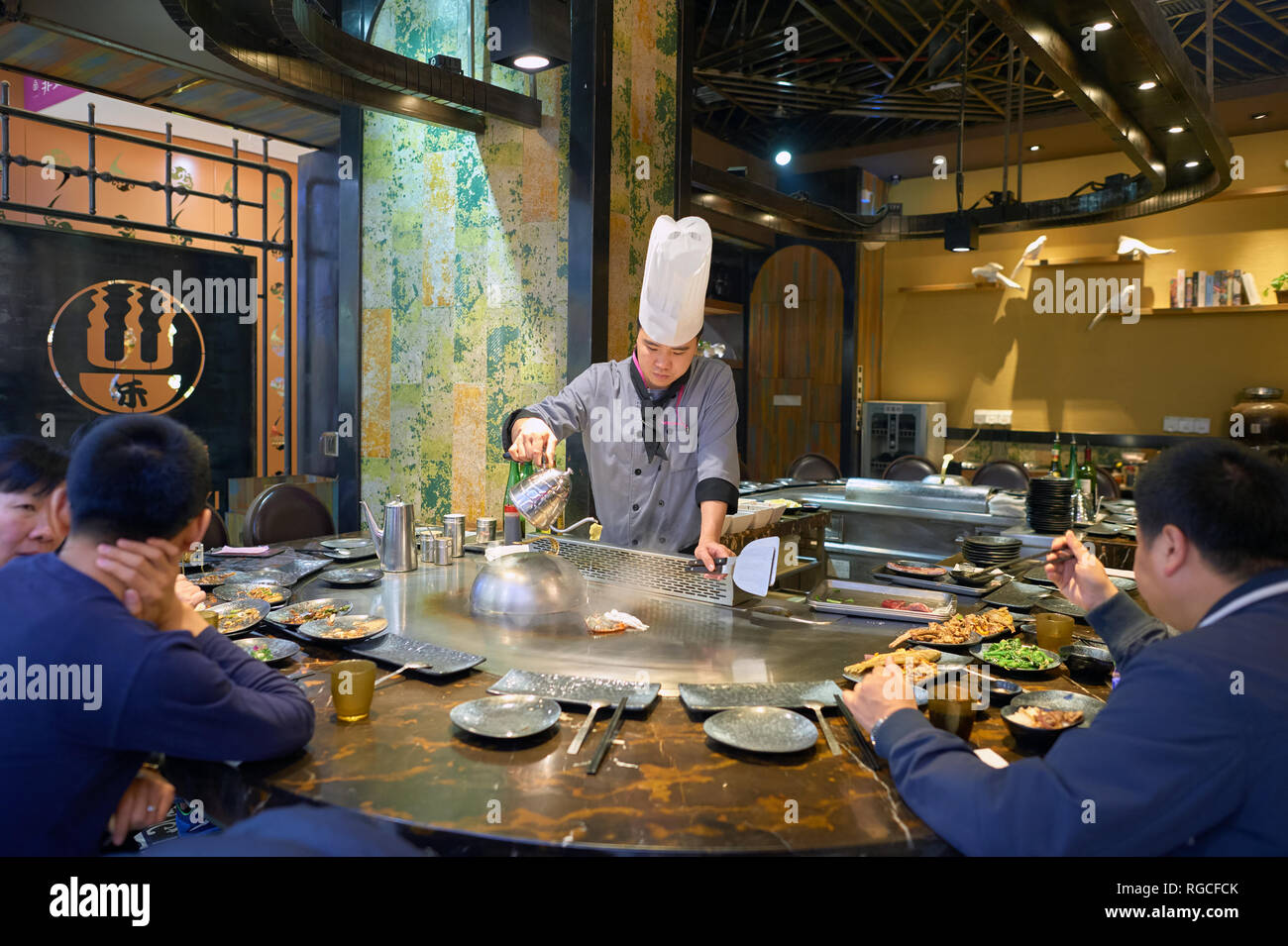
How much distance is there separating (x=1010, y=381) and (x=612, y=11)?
6.19 metres

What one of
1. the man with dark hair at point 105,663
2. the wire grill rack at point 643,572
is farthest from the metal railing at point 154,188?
the man with dark hair at point 105,663

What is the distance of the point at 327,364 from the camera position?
5.86 meters

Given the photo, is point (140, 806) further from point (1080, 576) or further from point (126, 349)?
point (126, 349)

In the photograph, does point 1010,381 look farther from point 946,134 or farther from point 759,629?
point 759,629

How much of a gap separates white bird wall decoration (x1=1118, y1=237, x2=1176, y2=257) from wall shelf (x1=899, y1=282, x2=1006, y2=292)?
1141mm

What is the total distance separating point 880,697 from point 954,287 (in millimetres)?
8041

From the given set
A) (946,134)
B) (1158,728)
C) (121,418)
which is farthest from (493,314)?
(946,134)

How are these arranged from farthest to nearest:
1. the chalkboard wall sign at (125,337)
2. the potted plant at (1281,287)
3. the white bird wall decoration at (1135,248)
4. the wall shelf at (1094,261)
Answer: the wall shelf at (1094,261)
the white bird wall decoration at (1135,248)
the potted plant at (1281,287)
the chalkboard wall sign at (125,337)

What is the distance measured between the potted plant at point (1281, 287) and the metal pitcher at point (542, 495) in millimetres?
7209

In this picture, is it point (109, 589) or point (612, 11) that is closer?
point (109, 589)

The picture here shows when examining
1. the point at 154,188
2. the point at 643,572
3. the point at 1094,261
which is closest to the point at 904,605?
the point at 643,572

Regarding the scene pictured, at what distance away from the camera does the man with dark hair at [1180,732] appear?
1027 millimetres
